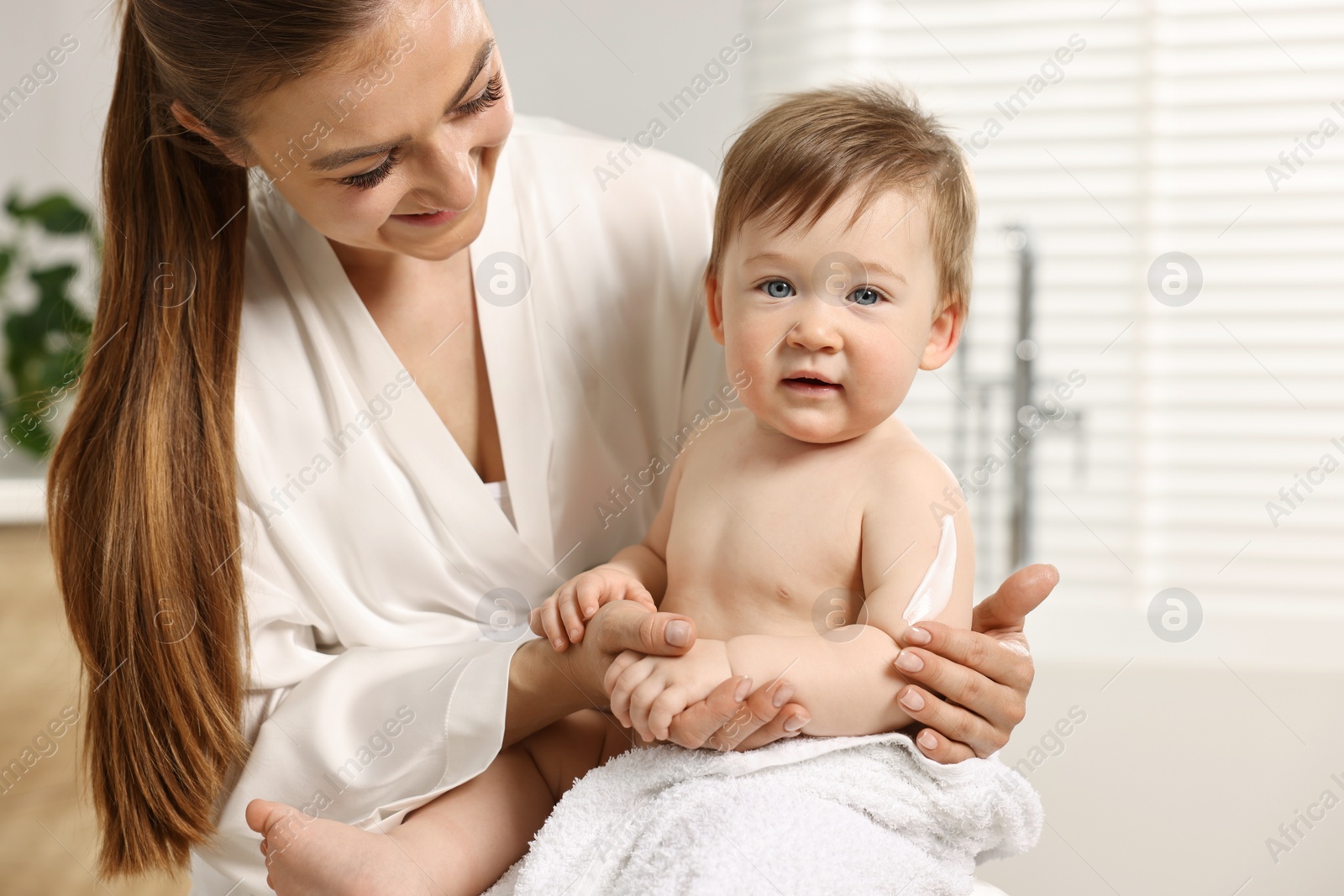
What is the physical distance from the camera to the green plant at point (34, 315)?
1.98 meters

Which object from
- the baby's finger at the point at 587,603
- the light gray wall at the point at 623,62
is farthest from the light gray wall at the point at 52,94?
the baby's finger at the point at 587,603

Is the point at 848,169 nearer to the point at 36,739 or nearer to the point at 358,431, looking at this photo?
the point at 358,431

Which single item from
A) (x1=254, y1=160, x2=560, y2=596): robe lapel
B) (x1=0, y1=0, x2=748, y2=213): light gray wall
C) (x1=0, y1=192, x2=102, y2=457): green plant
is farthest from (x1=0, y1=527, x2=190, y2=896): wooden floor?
(x1=254, y1=160, x2=560, y2=596): robe lapel

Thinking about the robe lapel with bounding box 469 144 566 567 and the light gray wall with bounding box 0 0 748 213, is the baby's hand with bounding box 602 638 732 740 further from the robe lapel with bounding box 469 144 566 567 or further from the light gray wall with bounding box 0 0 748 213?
the light gray wall with bounding box 0 0 748 213

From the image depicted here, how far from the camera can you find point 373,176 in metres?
0.87

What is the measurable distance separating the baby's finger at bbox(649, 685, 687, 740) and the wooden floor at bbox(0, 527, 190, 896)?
1689mm

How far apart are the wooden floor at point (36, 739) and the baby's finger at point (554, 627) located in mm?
1517

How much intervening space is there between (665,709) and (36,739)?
6.07ft

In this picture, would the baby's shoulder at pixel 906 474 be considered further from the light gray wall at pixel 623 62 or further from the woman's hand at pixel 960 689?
the light gray wall at pixel 623 62

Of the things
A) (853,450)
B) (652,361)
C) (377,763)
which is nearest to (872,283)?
(853,450)

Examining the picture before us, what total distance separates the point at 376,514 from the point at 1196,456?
1689mm

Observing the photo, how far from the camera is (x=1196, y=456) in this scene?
80.4 inches

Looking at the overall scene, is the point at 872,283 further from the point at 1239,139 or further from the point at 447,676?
the point at 1239,139

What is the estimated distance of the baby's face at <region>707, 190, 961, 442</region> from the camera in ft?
2.74
